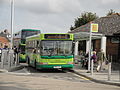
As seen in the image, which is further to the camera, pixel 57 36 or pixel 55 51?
pixel 57 36

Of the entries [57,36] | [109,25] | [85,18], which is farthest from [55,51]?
[85,18]

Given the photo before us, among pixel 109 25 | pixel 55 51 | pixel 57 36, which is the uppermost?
pixel 109 25

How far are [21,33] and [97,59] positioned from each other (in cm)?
1433

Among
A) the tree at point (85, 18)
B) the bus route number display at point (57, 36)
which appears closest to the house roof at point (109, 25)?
the bus route number display at point (57, 36)

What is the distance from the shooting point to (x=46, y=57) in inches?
713

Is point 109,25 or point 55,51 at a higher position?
point 109,25

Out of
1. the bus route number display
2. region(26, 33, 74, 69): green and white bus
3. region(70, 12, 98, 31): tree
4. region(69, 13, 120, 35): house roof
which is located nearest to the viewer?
region(26, 33, 74, 69): green and white bus

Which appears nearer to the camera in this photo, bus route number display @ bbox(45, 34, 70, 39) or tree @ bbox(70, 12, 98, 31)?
bus route number display @ bbox(45, 34, 70, 39)

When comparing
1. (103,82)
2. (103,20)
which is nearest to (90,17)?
(103,20)

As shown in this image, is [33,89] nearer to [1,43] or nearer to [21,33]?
[21,33]

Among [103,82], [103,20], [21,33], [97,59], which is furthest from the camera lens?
[103,20]

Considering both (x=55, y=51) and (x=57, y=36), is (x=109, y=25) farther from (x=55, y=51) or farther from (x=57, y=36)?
(x=55, y=51)

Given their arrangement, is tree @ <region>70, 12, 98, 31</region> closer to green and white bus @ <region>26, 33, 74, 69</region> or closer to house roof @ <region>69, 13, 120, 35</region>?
house roof @ <region>69, 13, 120, 35</region>

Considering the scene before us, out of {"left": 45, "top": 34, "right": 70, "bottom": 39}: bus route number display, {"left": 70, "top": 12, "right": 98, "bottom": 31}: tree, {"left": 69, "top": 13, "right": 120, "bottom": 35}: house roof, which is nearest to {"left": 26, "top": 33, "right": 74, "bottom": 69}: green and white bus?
{"left": 45, "top": 34, "right": 70, "bottom": 39}: bus route number display
